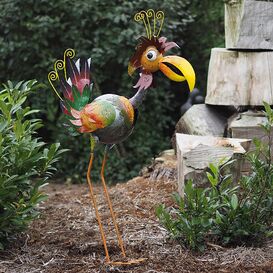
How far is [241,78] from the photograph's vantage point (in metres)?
5.73

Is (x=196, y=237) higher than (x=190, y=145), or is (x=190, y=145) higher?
(x=190, y=145)

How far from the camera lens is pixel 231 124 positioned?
5.55 m

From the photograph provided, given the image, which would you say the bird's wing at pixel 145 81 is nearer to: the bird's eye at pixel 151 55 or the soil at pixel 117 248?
the bird's eye at pixel 151 55

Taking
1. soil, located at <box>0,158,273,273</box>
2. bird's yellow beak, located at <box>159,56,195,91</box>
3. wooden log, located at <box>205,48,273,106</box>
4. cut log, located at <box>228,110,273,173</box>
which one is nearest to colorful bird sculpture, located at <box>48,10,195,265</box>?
bird's yellow beak, located at <box>159,56,195,91</box>

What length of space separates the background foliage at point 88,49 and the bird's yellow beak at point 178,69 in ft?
11.1

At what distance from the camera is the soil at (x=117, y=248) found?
3.62m

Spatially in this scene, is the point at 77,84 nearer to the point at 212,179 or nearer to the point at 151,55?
the point at 151,55

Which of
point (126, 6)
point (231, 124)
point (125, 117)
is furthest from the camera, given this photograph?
point (126, 6)

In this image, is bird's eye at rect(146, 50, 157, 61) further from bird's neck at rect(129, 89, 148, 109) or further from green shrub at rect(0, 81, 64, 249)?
green shrub at rect(0, 81, 64, 249)

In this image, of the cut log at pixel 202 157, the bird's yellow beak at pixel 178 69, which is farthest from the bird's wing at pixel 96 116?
the cut log at pixel 202 157

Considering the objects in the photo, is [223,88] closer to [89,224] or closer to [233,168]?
[233,168]

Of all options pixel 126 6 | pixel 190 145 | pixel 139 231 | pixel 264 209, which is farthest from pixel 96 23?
pixel 264 209

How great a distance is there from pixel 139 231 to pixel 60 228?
64 cm

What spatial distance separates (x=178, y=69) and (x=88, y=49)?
366cm
